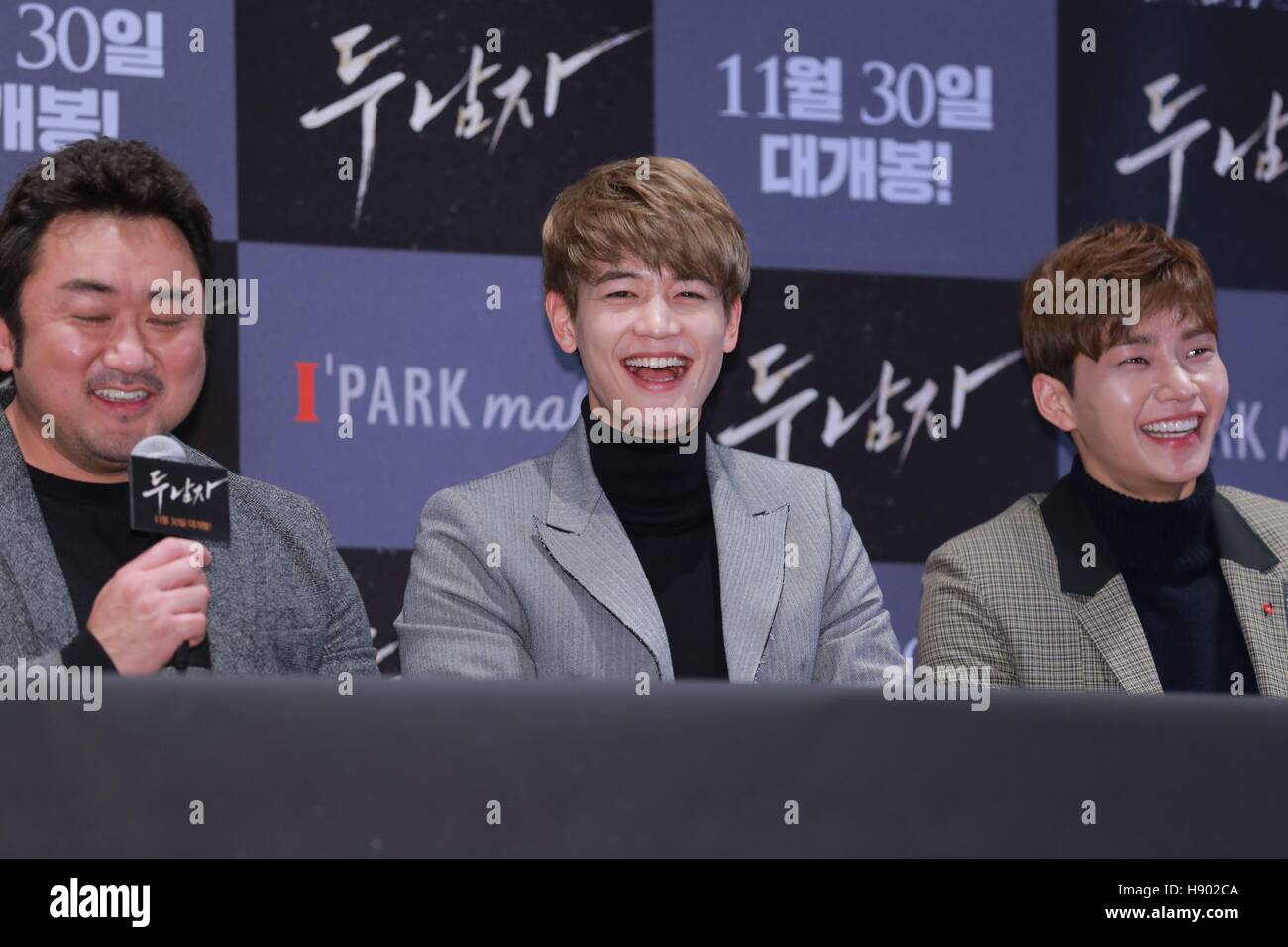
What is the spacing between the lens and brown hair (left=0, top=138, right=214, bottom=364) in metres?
2.78

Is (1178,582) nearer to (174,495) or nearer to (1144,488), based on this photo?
(1144,488)

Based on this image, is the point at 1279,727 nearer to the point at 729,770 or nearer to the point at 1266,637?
the point at 729,770

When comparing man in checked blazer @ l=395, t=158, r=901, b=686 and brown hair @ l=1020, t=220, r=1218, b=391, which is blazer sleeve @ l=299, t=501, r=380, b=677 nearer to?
man in checked blazer @ l=395, t=158, r=901, b=686

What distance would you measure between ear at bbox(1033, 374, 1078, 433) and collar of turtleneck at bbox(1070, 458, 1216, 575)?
17cm

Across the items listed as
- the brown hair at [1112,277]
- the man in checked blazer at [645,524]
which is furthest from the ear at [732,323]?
the brown hair at [1112,277]

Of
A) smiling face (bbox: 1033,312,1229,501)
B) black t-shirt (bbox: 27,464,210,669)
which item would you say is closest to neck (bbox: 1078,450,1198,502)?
smiling face (bbox: 1033,312,1229,501)

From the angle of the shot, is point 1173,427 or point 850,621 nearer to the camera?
point 850,621

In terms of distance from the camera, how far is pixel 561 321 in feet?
9.65

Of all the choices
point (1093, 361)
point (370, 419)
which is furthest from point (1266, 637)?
point (370, 419)

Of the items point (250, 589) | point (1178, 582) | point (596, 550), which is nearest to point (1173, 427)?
point (1178, 582)

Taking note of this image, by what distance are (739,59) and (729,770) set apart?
229cm

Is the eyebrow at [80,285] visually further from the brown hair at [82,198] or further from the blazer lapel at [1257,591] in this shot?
the blazer lapel at [1257,591]

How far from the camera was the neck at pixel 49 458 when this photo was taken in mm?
2740

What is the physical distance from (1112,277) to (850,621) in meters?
0.85
